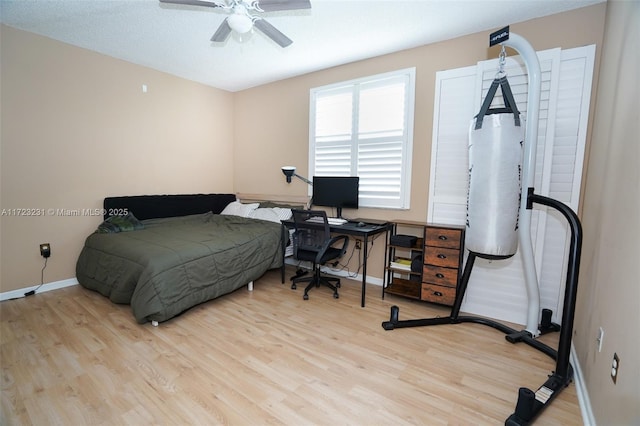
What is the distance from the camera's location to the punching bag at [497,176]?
198 cm

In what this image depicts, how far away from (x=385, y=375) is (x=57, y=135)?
4.02m

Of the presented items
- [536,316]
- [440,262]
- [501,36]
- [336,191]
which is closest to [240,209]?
[336,191]

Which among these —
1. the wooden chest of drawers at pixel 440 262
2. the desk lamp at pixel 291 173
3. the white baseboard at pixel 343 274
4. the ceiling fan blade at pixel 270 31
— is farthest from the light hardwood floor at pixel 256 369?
the ceiling fan blade at pixel 270 31

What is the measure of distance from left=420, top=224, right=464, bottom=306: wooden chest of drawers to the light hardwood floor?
0.22 m

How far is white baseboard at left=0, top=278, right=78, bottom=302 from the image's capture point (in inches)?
114

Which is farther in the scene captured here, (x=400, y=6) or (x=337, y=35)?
(x=337, y=35)

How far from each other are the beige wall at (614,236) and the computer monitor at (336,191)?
2.08 meters

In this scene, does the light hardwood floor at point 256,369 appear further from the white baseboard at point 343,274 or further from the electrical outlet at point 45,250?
the white baseboard at point 343,274

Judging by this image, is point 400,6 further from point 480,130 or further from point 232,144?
point 232,144

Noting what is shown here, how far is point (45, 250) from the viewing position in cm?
310

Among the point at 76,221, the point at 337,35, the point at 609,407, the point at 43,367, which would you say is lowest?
the point at 43,367

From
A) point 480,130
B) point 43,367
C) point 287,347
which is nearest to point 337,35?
point 480,130

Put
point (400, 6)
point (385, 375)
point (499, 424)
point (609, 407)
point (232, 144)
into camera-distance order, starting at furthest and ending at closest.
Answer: point (232, 144), point (400, 6), point (385, 375), point (499, 424), point (609, 407)

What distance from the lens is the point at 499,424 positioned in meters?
1.49
